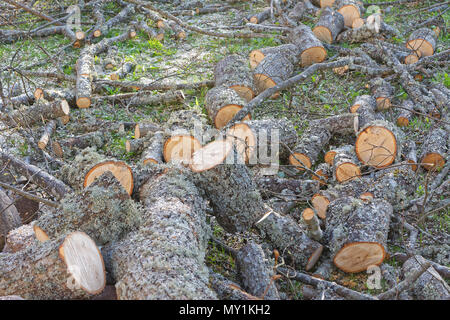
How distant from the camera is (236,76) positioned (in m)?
5.18

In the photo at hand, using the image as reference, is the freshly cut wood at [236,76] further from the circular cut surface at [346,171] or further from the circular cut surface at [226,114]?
the circular cut surface at [346,171]

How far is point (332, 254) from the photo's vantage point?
307 cm

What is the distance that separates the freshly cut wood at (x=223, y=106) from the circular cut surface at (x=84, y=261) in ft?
8.26

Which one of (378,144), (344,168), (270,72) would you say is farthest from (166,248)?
(270,72)

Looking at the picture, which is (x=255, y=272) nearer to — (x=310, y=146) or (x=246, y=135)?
(x=246, y=135)

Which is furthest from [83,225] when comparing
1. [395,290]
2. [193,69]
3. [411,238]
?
[193,69]

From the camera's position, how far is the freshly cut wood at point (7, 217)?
3.22m

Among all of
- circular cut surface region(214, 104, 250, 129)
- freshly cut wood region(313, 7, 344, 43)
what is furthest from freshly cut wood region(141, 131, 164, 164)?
freshly cut wood region(313, 7, 344, 43)

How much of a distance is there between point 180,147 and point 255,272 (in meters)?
1.57

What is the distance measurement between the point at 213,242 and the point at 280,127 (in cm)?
148

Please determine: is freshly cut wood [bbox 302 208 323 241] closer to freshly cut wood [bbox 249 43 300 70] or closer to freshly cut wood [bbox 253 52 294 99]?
freshly cut wood [bbox 253 52 294 99]

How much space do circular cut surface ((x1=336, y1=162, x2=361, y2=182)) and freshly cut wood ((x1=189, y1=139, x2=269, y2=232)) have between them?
0.93 metres

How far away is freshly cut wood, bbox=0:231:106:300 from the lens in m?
2.33
